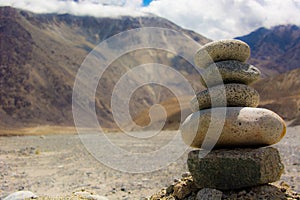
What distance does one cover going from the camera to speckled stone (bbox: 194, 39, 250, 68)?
948 centimetres

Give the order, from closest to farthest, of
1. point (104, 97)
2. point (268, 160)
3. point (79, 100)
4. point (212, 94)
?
point (268, 160)
point (212, 94)
point (79, 100)
point (104, 97)

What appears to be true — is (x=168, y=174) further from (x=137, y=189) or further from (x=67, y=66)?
(x=67, y=66)

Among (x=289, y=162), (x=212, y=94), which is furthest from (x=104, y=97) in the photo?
(x=212, y=94)

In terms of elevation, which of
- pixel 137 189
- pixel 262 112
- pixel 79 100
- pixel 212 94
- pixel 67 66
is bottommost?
pixel 137 189

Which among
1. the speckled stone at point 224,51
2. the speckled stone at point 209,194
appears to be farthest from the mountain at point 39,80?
the speckled stone at point 209,194

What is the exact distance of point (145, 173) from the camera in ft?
62.9

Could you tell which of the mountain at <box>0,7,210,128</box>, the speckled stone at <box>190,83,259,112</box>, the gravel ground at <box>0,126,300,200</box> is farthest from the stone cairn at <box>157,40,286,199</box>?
the mountain at <box>0,7,210,128</box>

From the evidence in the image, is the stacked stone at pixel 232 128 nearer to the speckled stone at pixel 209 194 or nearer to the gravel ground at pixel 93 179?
the speckled stone at pixel 209 194

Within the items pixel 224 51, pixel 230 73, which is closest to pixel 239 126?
pixel 230 73

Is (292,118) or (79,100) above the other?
(79,100)

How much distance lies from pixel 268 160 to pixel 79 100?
128 metres

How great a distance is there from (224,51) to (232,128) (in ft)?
6.95

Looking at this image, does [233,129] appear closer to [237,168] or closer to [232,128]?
[232,128]

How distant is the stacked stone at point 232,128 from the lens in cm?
848
